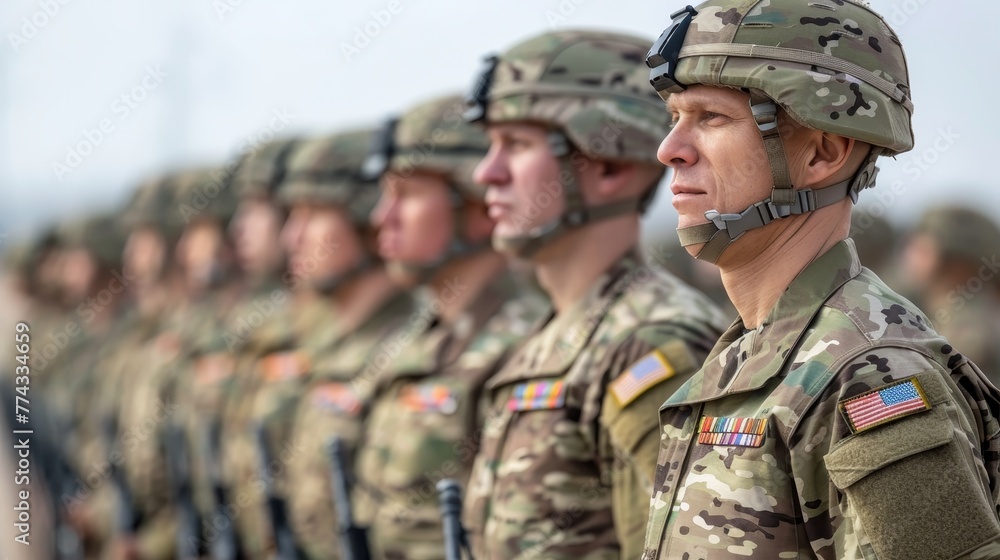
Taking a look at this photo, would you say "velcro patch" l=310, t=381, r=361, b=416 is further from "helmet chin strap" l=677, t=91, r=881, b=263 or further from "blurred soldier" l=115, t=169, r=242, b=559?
"helmet chin strap" l=677, t=91, r=881, b=263

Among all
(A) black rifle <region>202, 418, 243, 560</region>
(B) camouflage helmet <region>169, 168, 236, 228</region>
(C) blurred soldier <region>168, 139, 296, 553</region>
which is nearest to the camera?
(A) black rifle <region>202, 418, 243, 560</region>

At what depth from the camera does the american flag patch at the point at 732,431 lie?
2803 mm

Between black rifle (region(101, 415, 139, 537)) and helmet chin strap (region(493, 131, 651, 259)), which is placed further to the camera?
black rifle (region(101, 415, 139, 537))

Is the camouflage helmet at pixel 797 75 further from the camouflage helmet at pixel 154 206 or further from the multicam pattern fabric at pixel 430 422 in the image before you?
the camouflage helmet at pixel 154 206

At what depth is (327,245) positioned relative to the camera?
27.4 feet

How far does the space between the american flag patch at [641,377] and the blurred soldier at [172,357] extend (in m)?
7.07

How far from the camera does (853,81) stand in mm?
2947

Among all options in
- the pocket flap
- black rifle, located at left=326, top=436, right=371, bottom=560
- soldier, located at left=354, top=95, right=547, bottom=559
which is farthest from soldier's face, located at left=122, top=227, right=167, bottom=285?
the pocket flap

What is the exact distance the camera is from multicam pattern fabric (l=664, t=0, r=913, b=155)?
293 centimetres

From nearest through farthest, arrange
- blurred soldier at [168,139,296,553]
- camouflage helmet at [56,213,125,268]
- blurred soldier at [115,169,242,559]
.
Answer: blurred soldier at [168,139,296,553] < blurred soldier at [115,169,242,559] < camouflage helmet at [56,213,125,268]

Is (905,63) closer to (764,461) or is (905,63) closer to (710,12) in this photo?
(710,12)

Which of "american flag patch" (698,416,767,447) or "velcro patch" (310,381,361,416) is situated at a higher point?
"american flag patch" (698,416,767,447)

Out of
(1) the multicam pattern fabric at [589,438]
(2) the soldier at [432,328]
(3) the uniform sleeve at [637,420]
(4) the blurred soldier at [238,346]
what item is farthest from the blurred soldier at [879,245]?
(3) the uniform sleeve at [637,420]

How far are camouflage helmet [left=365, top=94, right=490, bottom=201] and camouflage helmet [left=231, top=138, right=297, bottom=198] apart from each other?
92.1 inches
